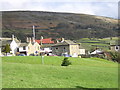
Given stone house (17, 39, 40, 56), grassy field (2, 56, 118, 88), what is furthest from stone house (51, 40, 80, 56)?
grassy field (2, 56, 118, 88)

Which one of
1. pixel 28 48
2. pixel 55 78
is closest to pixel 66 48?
pixel 28 48

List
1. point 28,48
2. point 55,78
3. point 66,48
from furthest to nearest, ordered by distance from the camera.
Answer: point 28,48 < point 66,48 < point 55,78

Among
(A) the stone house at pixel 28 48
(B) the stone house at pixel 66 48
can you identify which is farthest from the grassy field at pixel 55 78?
(A) the stone house at pixel 28 48

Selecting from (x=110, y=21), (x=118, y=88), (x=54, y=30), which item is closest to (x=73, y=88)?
(x=118, y=88)

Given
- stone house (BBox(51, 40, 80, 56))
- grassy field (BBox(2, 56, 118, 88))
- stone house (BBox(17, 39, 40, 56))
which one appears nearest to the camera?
grassy field (BBox(2, 56, 118, 88))

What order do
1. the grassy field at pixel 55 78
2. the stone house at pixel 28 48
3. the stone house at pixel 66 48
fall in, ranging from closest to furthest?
the grassy field at pixel 55 78 → the stone house at pixel 66 48 → the stone house at pixel 28 48

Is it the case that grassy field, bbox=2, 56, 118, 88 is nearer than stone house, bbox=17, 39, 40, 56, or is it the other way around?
grassy field, bbox=2, 56, 118, 88

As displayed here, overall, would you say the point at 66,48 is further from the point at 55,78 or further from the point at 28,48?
the point at 55,78

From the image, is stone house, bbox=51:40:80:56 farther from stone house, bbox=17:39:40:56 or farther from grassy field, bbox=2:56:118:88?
grassy field, bbox=2:56:118:88

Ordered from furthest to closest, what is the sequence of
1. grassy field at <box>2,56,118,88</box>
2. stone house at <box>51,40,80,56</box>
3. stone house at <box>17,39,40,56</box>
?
stone house at <box>17,39,40,56</box> < stone house at <box>51,40,80,56</box> < grassy field at <box>2,56,118,88</box>

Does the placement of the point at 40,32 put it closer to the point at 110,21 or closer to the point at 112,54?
the point at 110,21

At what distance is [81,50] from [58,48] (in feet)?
60.1

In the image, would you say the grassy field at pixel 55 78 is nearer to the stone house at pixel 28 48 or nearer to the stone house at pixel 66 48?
the stone house at pixel 66 48

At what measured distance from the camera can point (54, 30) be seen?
555 ft
